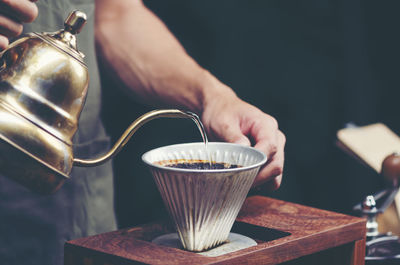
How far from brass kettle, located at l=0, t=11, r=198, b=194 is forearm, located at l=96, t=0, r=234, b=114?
78cm

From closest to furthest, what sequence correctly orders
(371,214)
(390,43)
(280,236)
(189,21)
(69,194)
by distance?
(280,236) → (371,214) → (69,194) → (189,21) → (390,43)

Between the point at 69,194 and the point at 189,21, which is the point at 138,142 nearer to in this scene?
the point at 189,21

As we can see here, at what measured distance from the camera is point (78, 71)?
0.84 meters

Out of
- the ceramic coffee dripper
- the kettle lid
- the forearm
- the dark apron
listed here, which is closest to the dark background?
the forearm

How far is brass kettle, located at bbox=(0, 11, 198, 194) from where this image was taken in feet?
2.50

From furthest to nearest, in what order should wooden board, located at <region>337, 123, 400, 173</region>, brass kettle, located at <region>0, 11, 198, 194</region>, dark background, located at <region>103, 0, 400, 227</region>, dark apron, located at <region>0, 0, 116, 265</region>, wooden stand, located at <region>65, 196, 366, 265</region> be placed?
dark background, located at <region>103, 0, 400, 227</region> → wooden board, located at <region>337, 123, 400, 173</region> → dark apron, located at <region>0, 0, 116, 265</region> → wooden stand, located at <region>65, 196, 366, 265</region> → brass kettle, located at <region>0, 11, 198, 194</region>

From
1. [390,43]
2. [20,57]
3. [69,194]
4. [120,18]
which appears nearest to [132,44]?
[120,18]

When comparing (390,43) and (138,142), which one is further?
(390,43)

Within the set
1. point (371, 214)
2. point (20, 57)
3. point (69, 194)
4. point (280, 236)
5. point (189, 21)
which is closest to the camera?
point (20, 57)

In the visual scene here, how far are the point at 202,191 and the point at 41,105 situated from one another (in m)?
0.30

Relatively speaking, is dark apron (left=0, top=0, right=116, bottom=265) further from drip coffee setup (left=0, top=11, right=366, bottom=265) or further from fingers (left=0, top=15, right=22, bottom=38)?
fingers (left=0, top=15, right=22, bottom=38)

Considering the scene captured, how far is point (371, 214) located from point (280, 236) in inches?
14.6

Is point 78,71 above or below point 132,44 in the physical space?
below

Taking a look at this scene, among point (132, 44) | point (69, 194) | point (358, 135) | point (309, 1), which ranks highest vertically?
point (309, 1)
